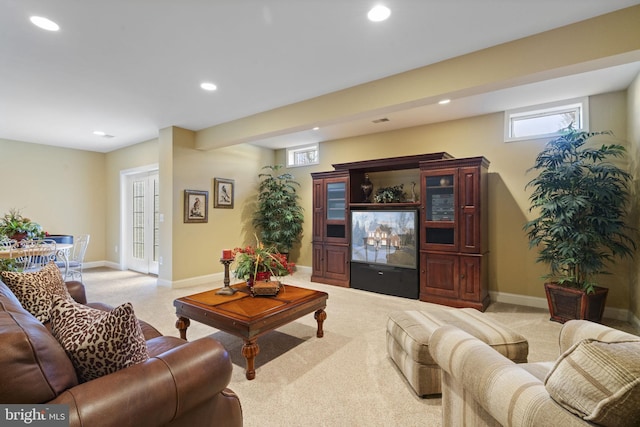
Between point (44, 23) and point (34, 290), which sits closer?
point (34, 290)

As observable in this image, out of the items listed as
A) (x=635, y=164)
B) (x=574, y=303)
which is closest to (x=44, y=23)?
(x=574, y=303)

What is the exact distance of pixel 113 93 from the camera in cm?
363

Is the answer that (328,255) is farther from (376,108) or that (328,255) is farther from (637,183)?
(637,183)

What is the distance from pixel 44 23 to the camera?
2.29 m

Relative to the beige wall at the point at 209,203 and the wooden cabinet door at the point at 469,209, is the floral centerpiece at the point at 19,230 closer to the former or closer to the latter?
the beige wall at the point at 209,203

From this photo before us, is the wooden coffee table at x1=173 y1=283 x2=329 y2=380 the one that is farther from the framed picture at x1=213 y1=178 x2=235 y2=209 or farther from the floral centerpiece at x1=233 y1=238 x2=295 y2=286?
the framed picture at x1=213 y1=178 x2=235 y2=209

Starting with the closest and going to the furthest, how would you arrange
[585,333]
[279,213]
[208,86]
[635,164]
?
[585,333] → [635,164] → [208,86] → [279,213]

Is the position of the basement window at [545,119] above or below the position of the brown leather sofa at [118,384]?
above

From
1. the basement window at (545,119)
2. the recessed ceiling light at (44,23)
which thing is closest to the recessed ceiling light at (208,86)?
the recessed ceiling light at (44,23)

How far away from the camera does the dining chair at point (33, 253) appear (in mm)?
3717

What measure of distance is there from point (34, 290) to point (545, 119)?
18.0 feet

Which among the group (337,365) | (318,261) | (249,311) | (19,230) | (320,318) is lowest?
(337,365)

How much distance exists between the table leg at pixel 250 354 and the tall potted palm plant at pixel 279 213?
12.3 ft

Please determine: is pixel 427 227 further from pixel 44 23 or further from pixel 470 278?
pixel 44 23
